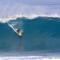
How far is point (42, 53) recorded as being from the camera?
122 inches

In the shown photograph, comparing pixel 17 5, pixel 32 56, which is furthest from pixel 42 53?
pixel 17 5

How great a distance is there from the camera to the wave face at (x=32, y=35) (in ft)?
10.1

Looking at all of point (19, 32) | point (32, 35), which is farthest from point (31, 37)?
point (19, 32)

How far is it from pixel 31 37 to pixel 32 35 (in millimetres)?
36

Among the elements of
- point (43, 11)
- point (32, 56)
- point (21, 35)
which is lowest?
point (32, 56)

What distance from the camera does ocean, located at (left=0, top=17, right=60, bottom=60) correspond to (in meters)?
3.08

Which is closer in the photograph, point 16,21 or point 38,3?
point 16,21

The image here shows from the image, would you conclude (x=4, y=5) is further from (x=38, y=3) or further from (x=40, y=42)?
(x=40, y=42)

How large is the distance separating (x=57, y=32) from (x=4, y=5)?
0.83m

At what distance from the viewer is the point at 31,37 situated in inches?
124

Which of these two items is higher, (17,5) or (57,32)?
(17,5)

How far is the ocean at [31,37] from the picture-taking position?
308 cm

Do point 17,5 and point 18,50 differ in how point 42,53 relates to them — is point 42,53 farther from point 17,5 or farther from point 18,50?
point 17,5

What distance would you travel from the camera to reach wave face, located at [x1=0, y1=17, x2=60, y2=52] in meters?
3.08
